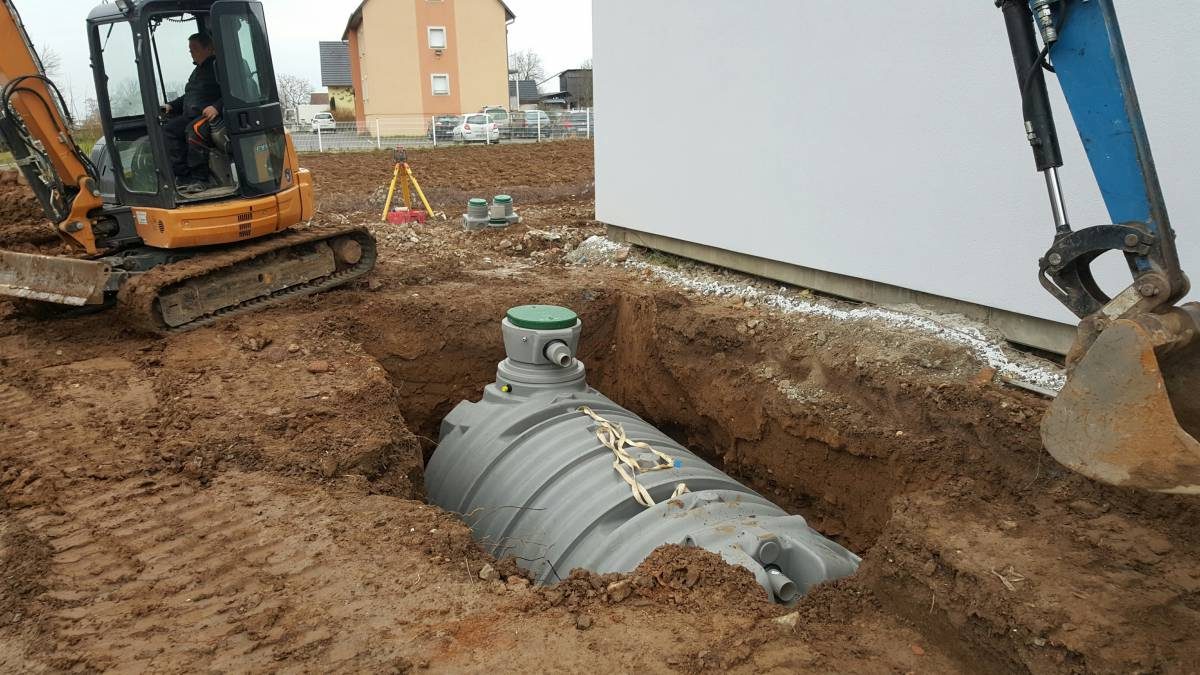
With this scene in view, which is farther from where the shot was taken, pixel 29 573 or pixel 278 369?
pixel 278 369

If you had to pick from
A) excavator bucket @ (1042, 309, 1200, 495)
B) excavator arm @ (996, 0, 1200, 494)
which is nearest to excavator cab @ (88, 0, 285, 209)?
excavator arm @ (996, 0, 1200, 494)

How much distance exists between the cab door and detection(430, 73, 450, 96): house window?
3405 cm

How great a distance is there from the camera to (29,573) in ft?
11.2

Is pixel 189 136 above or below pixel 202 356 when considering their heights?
above

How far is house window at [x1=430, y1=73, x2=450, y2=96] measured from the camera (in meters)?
39.7

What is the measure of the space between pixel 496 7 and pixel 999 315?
4025 centimetres

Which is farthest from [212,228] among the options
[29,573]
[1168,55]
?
[1168,55]

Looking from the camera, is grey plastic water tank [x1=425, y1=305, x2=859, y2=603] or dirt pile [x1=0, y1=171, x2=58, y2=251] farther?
dirt pile [x1=0, y1=171, x2=58, y2=251]

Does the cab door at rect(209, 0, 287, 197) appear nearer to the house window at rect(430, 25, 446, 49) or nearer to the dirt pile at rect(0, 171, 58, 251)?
the dirt pile at rect(0, 171, 58, 251)

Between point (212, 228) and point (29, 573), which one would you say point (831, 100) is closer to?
point (212, 228)

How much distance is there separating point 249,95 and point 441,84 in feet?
114

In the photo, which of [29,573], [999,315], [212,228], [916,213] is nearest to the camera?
[29,573]

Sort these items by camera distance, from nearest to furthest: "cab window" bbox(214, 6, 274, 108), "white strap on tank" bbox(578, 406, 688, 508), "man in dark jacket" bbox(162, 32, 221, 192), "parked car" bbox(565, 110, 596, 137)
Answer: "white strap on tank" bbox(578, 406, 688, 508) → "cab window" bbox(214, 6, 274, 108) → "man in dark jacket" bbox(162, 32, 221, 192) → "parked car" bbox(565, 110, 596, 137)

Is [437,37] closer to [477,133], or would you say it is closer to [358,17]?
[358,17]
